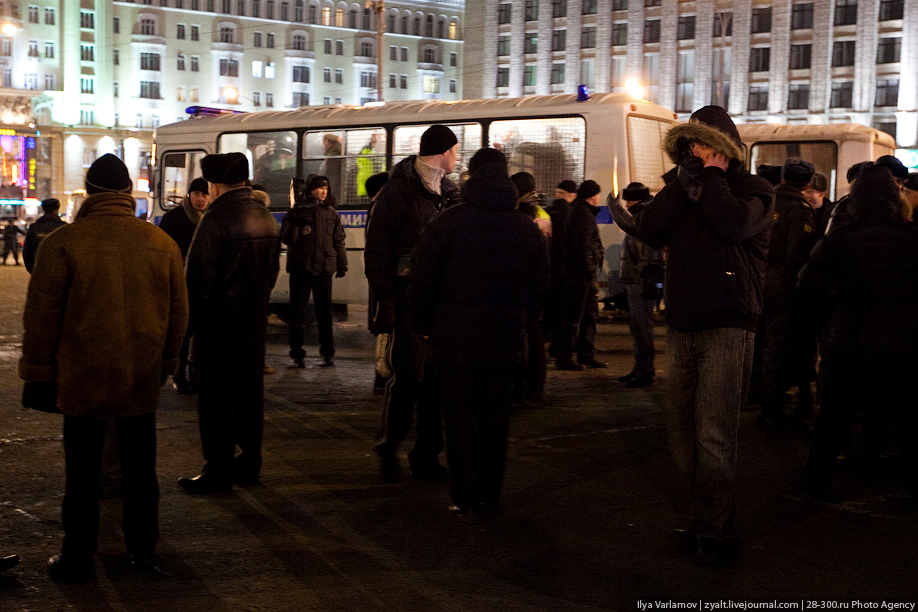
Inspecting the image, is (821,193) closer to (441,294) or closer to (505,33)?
(441,294)

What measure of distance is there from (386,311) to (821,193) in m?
4.76

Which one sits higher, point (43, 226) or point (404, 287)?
point (43, 226)

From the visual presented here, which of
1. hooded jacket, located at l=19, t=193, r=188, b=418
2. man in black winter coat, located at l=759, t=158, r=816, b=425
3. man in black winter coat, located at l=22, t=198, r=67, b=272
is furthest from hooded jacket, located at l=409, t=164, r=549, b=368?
man in black winter coat, located at l=22, t=198, r=67, b=272

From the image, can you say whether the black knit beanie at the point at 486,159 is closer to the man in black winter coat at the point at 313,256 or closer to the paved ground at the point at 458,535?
the paved ground at the point at 458,535

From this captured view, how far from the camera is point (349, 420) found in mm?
8531

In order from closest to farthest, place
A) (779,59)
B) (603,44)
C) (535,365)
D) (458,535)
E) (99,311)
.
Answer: (99,311), (458,535), (535,365), (779,59), (603,44)

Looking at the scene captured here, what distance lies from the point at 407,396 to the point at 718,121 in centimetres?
250

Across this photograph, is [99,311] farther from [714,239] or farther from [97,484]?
[714,239]

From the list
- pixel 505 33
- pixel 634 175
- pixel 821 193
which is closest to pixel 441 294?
pixel 821 193

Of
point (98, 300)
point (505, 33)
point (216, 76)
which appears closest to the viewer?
point (98, 300)

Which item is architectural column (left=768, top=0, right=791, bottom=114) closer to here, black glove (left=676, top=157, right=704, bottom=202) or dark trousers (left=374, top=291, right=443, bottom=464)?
dark trousers (left=374, top=291, right=443, bottom=464)

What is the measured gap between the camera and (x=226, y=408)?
19.9 feet

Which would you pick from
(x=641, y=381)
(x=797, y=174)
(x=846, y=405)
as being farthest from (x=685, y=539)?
(x=641, y=381)

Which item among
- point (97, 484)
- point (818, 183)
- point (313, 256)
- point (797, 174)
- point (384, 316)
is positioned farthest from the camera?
point (313, 256)
